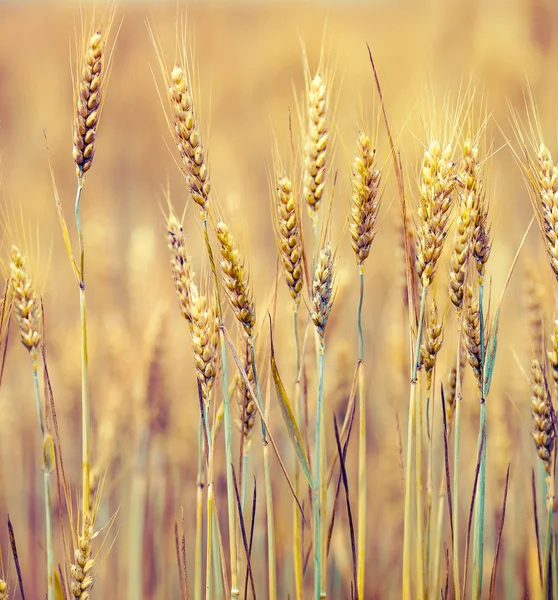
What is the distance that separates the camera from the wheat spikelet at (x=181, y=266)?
0.83 meters

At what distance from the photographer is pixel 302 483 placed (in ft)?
4.45

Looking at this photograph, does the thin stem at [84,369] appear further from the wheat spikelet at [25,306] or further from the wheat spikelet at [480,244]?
the wheat spikelet at [480,244]

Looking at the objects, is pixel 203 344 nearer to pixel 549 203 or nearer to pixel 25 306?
pixel 25 306

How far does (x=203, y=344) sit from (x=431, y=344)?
0.33m

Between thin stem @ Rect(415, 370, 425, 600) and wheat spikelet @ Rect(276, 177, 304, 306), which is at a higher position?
wheat spikelet @ Rect(276, 177, 304, 306)

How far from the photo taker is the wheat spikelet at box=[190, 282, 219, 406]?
78 centimetres

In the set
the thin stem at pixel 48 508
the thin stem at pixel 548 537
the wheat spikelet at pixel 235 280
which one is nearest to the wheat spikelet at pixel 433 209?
the wheat spikelet at pixel 235 280

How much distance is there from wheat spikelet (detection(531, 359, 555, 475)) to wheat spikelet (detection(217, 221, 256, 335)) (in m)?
0.50

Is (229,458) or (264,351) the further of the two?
(264,351)

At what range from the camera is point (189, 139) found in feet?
2.60

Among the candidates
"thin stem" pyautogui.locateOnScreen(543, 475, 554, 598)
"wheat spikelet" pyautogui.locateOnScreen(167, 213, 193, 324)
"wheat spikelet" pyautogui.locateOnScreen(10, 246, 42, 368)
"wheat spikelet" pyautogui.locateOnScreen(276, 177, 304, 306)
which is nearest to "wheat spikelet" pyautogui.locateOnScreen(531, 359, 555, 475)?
"thin stem" pyautogui.locateOnScreen(543, 475, 554, 598)

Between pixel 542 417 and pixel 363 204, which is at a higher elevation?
pixel 363 204

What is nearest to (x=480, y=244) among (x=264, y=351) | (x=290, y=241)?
(x=290, y=241)

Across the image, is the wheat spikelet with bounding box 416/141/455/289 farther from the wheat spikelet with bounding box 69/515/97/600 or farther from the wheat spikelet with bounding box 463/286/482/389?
the wheat spikelet with bounding box 69/515/97/600
